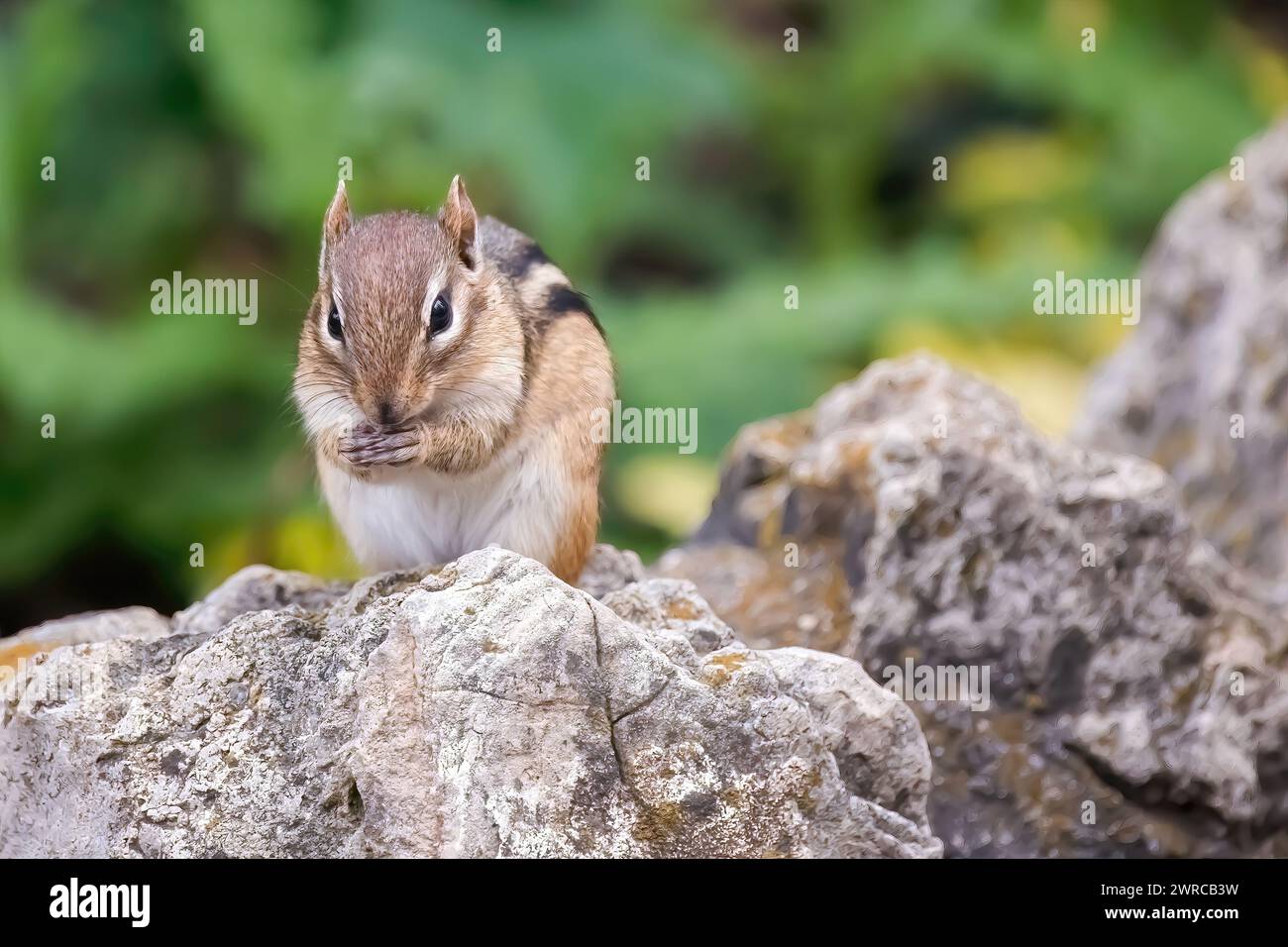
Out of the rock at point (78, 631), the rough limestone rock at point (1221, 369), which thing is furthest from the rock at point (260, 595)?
the rough limestone rock at point (1221, 369)

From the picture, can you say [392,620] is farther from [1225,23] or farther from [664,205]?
[1225,23]

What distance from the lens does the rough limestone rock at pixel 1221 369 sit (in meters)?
5.37

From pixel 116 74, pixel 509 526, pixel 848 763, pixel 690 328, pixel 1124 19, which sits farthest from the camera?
pixel 1124 19

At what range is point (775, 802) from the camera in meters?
3.07

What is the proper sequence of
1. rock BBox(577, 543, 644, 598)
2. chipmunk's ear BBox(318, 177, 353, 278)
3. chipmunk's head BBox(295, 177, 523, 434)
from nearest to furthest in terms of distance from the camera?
chipmunk's head BBox(295, 177, 523, 434) < chipmunk's ear BBox(318, 177, 353, 278) < rock BBox(577, 543, 644, 598)

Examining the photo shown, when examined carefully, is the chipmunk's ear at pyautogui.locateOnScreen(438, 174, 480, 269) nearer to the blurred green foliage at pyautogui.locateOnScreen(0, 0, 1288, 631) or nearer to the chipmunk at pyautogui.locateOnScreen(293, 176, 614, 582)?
the chipmunk at pyautogui.locateOnScreen(293, 176, 614, 582)

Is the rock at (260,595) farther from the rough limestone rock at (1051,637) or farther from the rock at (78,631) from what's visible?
the rough limestone rock at (1051,637)

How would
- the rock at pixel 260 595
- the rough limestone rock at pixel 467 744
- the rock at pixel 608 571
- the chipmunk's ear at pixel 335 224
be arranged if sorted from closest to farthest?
the rough limestone rock at pixel 467 744
the chipmunk's ear at pixel 335 224
the rock at pixel 260 595
the rock at pixel 608 571

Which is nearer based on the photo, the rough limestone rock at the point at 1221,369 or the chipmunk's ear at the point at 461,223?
the chipmunk's ear at the point at 461,223

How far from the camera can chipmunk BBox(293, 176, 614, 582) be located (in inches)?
143

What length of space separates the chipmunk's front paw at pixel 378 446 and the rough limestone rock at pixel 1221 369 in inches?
114

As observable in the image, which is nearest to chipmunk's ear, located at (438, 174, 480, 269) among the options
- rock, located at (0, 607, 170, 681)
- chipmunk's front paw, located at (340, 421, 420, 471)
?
chipmunk's front paw, located at (340, 421, 420, 471)
